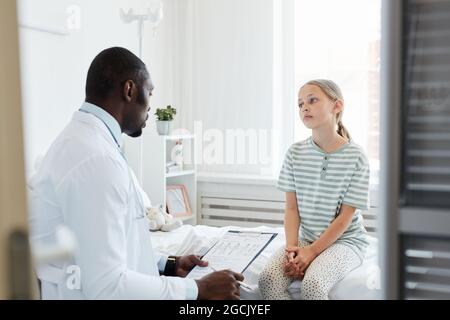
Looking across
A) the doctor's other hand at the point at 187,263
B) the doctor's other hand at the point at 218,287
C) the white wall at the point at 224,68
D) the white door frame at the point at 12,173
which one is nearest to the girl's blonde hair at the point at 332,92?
the doctor's other hand at the point at 187,263

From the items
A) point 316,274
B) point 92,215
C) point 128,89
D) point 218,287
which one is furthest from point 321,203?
point 92,215

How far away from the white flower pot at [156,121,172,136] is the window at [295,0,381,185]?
0.79 m

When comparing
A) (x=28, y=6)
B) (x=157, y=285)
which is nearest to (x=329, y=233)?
(x=157, y=285)

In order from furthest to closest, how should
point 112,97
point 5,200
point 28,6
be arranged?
1. point 28,6
2. point 112,97
3. point 5,200

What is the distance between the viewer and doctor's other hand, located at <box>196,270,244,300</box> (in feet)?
3.33

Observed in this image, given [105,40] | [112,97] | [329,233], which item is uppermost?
[105,40]

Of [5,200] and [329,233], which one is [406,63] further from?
[329,233]

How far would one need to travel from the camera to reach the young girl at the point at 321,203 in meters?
1.42

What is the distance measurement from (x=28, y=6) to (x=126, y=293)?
1378 mm

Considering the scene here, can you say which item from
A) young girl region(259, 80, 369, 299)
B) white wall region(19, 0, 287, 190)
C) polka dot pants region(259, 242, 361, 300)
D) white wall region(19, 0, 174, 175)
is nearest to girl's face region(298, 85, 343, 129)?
young girl region(259, 80, 369, 299)

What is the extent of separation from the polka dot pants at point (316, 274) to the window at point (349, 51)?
108 centimetres

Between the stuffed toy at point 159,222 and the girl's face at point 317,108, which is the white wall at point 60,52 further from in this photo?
the girl's face at point 317,108

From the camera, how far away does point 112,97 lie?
110 centimetres

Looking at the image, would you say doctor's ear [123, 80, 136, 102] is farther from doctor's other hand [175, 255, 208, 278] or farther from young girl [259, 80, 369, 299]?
young girl [259, 80, 369, 299]
